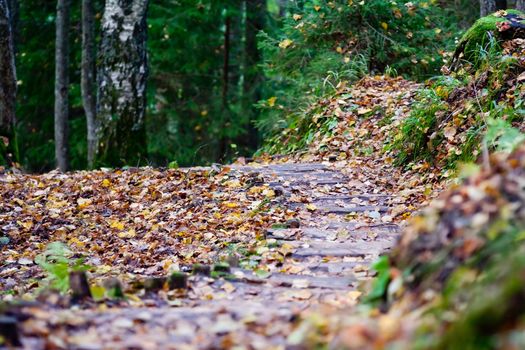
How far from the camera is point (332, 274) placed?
15.6 feet

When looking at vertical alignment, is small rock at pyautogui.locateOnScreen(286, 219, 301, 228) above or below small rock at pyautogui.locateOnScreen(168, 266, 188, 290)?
below

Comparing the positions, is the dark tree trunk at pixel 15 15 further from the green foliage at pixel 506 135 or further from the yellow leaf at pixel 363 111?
the green foliage at pixel 506 135

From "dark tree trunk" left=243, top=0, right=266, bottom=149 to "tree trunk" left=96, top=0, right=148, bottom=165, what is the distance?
7941 millimetres

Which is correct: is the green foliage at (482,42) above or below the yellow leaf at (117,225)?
above

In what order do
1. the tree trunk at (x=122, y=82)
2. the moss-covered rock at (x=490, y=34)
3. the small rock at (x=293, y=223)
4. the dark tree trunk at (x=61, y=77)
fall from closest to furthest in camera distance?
1. the small rock at (x=293, y=223)
2. the moss-covered rock at (x=490, y=34)
3. the tree trunk at (x=122, y=82)
4. the dark tree trunk at (x=61, y=77)

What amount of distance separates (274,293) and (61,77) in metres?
11.0

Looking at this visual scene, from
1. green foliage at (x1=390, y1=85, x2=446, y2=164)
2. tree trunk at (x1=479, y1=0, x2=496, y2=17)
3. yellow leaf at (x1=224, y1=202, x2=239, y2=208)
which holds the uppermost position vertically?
tree trunk at (x1=479, y1=0, x2=496, y2=17)

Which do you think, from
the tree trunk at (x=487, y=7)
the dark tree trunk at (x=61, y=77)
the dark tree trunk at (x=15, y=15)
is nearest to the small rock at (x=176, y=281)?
the tree trunk at (x=487, y=7)

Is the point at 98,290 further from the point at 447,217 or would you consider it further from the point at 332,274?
the point at 447,217

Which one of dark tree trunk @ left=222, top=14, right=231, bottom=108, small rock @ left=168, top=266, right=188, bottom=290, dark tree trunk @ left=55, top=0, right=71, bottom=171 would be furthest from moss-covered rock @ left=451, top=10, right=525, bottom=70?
dark tree trunk @ left=222, top=14, right=231, bottom=108

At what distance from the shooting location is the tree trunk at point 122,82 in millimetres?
9672

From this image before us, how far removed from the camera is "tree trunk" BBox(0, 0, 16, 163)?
9.47 m

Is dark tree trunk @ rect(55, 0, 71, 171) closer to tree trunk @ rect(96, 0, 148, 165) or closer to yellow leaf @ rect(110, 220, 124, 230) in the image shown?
tree trunk @ rect(96, 0, 148, 165)

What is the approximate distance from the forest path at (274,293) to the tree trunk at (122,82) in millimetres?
3047
